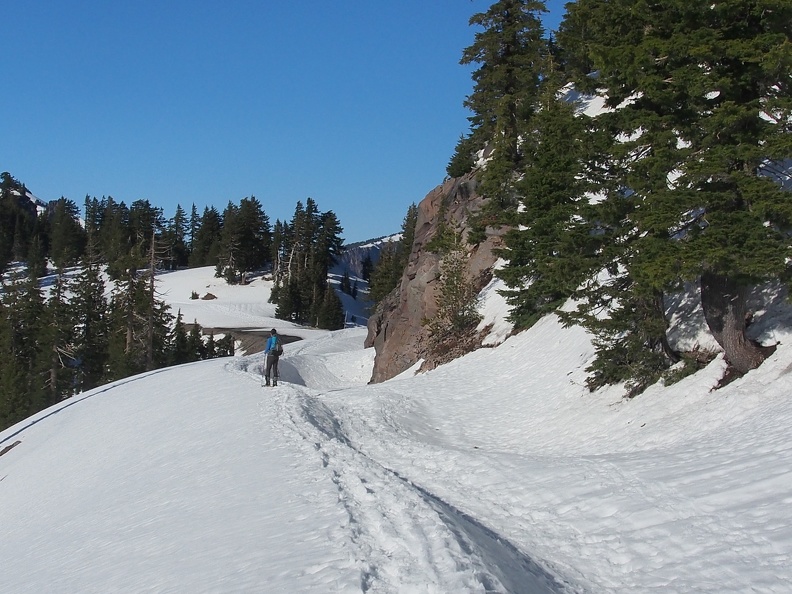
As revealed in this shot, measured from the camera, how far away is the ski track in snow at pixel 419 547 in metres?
5.39

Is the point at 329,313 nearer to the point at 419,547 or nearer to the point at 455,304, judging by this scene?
the point at 455,304

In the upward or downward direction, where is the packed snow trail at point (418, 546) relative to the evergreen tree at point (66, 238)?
downward

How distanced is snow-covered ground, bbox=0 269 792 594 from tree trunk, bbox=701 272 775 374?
48cm

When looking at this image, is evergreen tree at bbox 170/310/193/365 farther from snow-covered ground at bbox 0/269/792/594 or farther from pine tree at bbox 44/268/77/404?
snow-covered ground at bbox 0/269/792/594

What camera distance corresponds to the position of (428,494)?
10.1 m

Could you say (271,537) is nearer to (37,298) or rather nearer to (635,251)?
(635,251)

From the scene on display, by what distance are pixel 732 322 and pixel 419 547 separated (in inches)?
329

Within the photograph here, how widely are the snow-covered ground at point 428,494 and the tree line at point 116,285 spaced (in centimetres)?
2271

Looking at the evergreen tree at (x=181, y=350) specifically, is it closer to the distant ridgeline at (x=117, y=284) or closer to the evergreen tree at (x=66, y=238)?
the distant ridgeline at (x=117, y=284)

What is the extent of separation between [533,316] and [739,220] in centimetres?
1467

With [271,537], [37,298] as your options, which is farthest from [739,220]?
[37,298]

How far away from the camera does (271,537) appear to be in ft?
23.0

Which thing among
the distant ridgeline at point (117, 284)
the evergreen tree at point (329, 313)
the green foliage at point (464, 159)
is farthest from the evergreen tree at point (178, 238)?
the green foliage at point (464, 159)

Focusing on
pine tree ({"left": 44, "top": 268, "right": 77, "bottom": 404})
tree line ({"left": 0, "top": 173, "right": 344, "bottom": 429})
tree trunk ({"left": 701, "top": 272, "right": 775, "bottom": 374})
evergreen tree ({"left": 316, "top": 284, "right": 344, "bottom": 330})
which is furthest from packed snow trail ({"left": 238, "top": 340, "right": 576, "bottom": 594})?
evergreen tree ({"left": 316, "top": 284, "right": 344, "bottom": 330})
